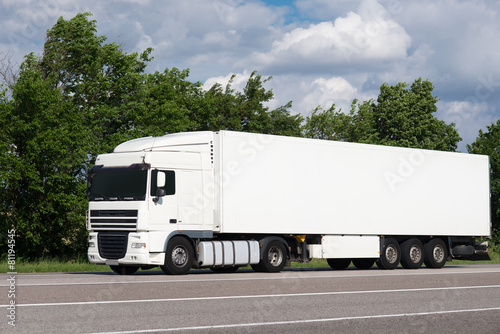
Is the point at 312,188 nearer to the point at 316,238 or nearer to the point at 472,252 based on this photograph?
the point at 316,238

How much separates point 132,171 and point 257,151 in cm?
349

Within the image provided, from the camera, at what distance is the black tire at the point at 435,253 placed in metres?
24.7

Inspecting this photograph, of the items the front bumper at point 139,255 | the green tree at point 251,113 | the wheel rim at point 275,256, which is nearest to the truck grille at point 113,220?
the front bumper at point 139,255

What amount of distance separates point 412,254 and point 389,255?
1029mm

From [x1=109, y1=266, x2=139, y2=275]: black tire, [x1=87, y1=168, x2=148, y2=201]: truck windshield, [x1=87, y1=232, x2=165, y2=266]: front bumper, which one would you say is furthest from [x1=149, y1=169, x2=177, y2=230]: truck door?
[x1=109, y1=266, x2=139, y2=275]: black tire

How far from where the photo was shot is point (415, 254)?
79.6 ft

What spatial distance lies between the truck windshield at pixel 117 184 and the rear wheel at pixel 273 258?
4061 mm

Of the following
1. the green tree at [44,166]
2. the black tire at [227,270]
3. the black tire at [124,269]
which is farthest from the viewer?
the green tree at [44,166]

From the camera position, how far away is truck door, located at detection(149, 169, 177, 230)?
60.1 feet

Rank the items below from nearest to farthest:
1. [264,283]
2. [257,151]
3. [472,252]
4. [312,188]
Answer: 1. [264,283]
2. [257,151]
3. [312,188]
4. [472,252]

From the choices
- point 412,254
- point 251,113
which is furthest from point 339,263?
point 251,113

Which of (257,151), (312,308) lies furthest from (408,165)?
(312,308)

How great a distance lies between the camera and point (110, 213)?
739 inches

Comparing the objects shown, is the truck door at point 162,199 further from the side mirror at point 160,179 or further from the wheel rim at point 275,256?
the wheel rim at point 275,256
